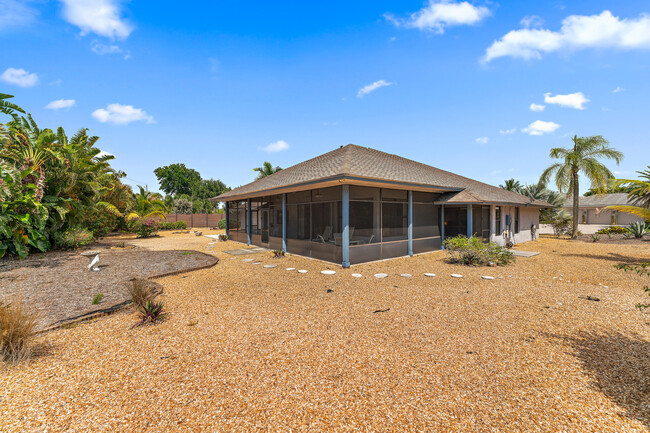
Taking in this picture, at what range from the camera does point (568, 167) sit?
57.5 ft

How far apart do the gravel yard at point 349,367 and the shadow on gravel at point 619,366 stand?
0.02 metres

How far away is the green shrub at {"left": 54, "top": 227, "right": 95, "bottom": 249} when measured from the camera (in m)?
10.8

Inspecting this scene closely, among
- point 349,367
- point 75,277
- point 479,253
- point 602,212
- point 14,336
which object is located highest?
point 602,212

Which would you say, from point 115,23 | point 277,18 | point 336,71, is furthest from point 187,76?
point 336,71

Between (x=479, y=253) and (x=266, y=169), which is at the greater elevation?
(x=266, y=169)

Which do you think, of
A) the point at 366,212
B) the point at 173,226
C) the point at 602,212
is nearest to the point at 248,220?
the point at 366,212

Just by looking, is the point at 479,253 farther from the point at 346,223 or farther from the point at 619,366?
the point at 619,366

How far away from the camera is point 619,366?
317 cm

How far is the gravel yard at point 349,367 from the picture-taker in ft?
7.89

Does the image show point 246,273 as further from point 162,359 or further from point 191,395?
point 191,395

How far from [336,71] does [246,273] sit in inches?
417

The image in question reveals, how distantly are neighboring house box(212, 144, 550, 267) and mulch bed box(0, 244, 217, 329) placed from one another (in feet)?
14.5

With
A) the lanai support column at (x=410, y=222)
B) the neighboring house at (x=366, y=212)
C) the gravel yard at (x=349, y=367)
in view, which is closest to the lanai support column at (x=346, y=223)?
the neighboring house at (x=366, y=212)

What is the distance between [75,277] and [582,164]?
26589 mm
